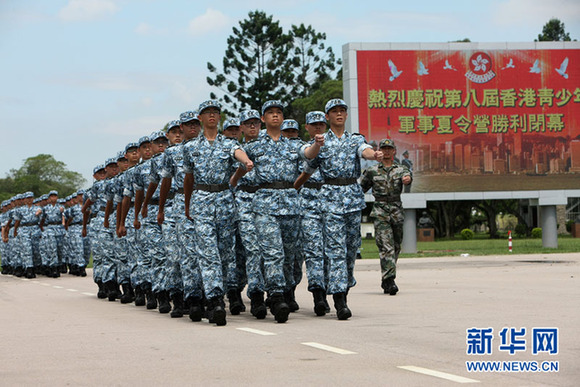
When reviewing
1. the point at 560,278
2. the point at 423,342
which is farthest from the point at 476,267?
the point at 423,342

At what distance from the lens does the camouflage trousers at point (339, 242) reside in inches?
422

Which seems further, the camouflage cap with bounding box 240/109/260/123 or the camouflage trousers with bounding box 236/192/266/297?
the camouflage cap with bounding box 240/109/260/123

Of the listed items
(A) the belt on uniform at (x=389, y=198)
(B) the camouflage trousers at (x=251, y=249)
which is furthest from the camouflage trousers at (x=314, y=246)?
(A) the belt on uniform at (x=389, y=198)

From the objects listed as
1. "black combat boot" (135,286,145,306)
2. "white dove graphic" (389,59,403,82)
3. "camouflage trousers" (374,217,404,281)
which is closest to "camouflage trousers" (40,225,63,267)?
"black combat boot" (135,286,145,306)

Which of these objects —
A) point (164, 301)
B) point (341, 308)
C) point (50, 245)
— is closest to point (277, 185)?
point (341, 308)

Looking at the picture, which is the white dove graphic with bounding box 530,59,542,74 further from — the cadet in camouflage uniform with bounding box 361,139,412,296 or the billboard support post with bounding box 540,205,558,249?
the cadet in camouflage uniform with bounding box 361,139,412,296

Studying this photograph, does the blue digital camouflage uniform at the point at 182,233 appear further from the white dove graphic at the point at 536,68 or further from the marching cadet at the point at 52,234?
the white dove graphic at the point at 536,68

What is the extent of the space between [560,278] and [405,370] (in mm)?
10671

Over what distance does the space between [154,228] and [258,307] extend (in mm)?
2402

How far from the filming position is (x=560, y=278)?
17.0m

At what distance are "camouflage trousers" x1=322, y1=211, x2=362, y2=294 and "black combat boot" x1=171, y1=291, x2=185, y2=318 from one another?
6.60ft

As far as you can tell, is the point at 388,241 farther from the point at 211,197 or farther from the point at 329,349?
the point at 329,349

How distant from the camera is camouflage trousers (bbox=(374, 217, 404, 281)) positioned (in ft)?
47.4

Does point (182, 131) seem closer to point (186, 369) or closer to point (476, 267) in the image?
point (186, 369)
